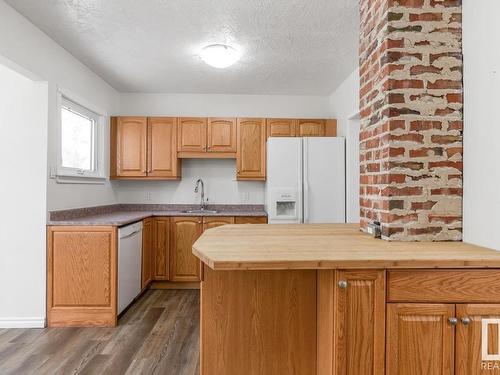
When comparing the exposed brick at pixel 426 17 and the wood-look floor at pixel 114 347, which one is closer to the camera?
the exposed brick at pixel 426 17

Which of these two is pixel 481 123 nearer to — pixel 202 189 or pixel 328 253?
pixel 328 253

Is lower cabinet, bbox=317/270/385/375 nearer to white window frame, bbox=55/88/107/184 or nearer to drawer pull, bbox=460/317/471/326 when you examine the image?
drawer pull, bbox=460/317/471/326

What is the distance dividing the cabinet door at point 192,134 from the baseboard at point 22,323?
2433 mm

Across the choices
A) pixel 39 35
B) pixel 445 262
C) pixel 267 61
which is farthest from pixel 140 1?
pixel 445 262

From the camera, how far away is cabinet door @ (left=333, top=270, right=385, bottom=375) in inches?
52.6

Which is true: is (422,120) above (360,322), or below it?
above

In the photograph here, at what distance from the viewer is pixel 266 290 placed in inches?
70.9

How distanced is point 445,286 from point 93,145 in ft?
13.2

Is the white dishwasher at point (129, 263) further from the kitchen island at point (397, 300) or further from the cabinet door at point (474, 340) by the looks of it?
the cabinet door at point (474, 340)

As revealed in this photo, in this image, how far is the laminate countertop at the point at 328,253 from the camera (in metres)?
1.30

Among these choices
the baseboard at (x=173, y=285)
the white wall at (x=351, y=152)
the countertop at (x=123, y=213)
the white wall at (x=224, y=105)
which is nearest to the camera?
the countertop at (x=123, y=213)

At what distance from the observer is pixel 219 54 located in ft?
10.2

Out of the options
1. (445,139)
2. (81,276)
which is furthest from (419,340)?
(81,276)

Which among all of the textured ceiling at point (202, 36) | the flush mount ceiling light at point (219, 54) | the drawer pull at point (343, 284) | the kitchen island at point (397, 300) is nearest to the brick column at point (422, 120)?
the kitchen island at point (397, 300)
